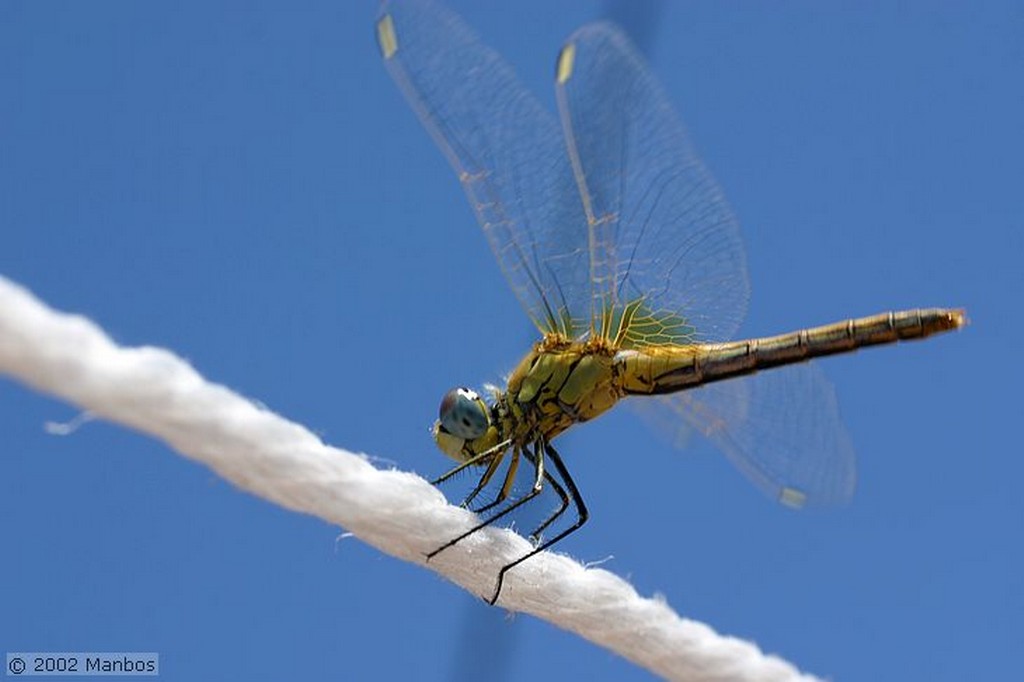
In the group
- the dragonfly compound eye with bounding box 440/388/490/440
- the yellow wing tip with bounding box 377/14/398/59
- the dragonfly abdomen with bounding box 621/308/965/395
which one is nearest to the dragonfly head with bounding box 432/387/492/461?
the dragonfly compound eye with bounding box 440/388/490/440

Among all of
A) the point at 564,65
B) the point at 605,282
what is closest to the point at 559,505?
the point at 605,282

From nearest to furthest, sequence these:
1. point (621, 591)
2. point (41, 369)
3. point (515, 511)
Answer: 1. point (41, 369)
2. point (621, 591)
3. point (515, 511)

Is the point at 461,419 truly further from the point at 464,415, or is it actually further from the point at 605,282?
the point at 605,282

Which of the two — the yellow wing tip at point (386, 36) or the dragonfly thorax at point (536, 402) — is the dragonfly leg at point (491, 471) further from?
the yellow wing tip at point (386, 36)

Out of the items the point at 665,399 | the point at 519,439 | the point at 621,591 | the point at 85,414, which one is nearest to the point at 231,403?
the point at 85,414

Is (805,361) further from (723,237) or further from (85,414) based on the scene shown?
(85,414)

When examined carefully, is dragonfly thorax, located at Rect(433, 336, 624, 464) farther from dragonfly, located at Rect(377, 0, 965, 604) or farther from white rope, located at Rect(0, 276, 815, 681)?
white rope, located at Rect(0, 276, 815, 681)
